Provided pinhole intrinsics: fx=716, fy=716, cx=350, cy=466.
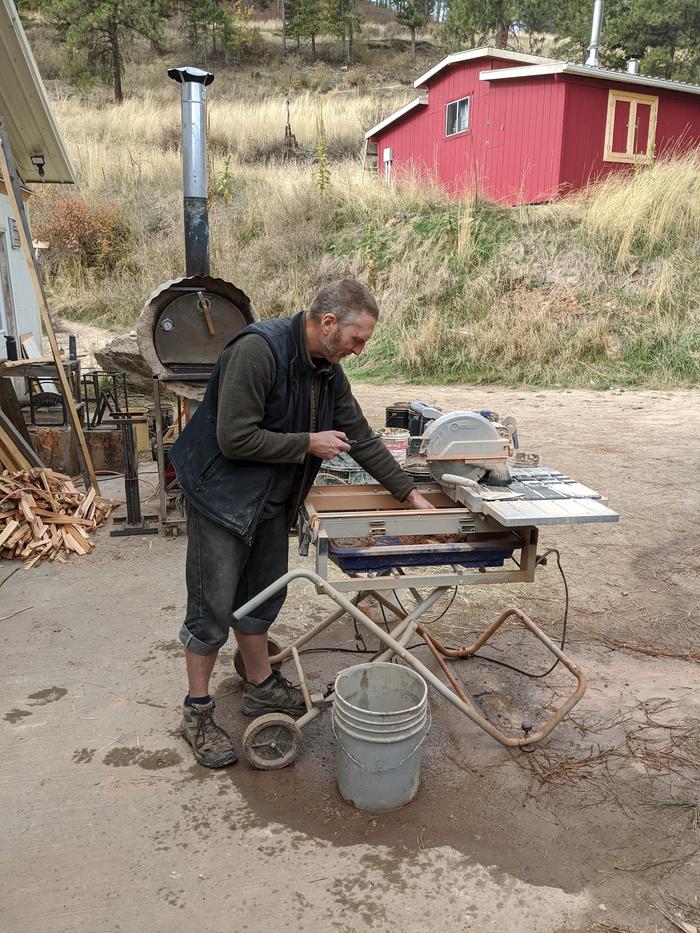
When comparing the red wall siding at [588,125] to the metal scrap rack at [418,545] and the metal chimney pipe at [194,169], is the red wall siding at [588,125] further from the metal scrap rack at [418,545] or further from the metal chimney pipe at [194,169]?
the metal scrap rack at [418,545]

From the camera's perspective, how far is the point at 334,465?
14.4 ft

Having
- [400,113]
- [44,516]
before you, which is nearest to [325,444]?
[44,516]

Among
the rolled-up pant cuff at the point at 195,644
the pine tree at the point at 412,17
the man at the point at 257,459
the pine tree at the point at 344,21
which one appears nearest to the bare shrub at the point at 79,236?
the man at the point at 257,459

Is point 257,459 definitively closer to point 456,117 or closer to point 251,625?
point 251,625

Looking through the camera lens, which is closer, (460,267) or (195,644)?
(195,644)

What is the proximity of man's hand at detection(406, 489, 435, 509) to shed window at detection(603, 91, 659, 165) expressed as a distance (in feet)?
52.1

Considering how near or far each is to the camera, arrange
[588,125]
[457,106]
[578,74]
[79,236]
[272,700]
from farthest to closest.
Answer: [457,106]
[79,236]
[588,125]
[578,74]
[272,700]

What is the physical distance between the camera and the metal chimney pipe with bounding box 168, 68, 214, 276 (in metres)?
6.25

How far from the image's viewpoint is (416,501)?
3.06 m

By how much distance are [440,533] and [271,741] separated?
115 cm

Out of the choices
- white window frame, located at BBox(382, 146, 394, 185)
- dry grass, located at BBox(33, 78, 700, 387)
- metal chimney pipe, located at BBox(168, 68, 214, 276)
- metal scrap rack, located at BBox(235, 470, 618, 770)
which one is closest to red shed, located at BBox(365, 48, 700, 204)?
dry grass, located at BBox(33, 78, 700, 387)

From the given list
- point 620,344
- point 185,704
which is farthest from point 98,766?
point 620,344

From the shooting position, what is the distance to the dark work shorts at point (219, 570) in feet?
9.39

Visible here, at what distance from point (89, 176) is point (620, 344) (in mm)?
14670
